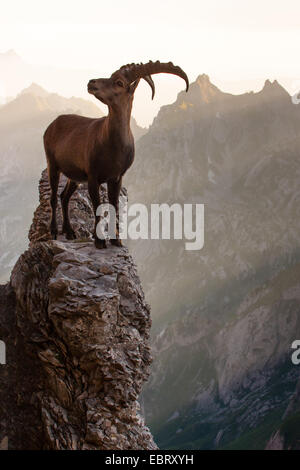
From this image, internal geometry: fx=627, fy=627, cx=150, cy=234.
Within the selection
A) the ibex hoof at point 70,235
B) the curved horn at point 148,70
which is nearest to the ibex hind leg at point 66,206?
the ibex hoof at point 70,235

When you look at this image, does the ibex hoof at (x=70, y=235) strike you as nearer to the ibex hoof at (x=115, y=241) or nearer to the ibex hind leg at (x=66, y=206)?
the ibex hind leg at (x=66, y=206)

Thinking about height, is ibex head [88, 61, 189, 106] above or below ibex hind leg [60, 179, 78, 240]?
above

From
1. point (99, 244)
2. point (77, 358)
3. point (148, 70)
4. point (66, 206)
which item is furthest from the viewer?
point (66, 206)

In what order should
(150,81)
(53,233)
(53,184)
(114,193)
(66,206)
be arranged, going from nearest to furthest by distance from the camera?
(150,81)
(114,193)
(53,184)
(53,233)
(66,206)

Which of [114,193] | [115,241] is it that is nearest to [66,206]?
[114,193]

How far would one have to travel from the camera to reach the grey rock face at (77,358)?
14508 mm

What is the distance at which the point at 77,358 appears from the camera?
15.1m

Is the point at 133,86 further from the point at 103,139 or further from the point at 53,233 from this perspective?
the point at 53,233

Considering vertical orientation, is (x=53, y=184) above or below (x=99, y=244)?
above

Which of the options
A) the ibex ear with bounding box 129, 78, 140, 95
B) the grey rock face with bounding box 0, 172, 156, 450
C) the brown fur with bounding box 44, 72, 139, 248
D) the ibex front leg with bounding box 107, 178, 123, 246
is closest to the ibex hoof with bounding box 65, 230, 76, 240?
the brown fur with bounding box 44, 72, 139, 248

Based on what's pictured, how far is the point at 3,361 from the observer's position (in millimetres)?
15641

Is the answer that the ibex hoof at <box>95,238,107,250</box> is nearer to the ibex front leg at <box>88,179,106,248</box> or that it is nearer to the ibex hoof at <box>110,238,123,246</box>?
A: the ibex front leg at <box>88,179,106,248</box>

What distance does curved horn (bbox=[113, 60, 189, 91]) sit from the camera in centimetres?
1606

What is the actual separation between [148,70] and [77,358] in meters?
7.46
